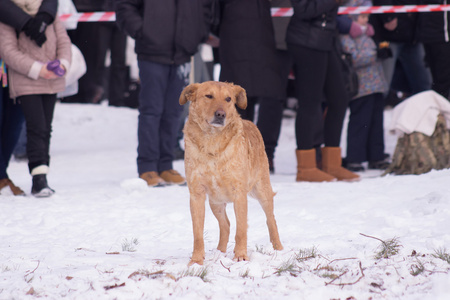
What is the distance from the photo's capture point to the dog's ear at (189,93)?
10.7ft

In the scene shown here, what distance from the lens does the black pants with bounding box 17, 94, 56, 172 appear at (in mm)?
5223

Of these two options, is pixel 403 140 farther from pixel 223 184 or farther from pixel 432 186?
pixel 223 184

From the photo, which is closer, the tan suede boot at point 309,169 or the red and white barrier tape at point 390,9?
the tan suede boot at point 309,169

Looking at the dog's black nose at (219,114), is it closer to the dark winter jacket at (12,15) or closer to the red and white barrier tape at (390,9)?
the dark winter jacket at (12,15)

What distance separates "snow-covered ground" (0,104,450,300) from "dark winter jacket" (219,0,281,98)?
1014 millimetres

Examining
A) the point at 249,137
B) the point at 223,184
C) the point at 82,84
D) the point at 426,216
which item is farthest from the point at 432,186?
the point at 82,84

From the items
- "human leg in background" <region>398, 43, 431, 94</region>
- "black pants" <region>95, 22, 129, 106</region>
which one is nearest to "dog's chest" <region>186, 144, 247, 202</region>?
"human leg in background" <region>398, 43, 431, 94</region>

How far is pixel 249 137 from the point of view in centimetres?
345

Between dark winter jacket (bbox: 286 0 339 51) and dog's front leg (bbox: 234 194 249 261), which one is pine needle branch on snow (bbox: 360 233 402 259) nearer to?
dog's front leg (bbox: 234 194 249 261)

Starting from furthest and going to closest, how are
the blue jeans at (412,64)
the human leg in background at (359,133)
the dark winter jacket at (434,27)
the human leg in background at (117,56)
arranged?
the human leg in background at (117,56) → the blue jeans at (412,64) → the human leg in background at (359,133) → the dark winter jacket at (434,27)

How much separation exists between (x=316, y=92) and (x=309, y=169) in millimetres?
753

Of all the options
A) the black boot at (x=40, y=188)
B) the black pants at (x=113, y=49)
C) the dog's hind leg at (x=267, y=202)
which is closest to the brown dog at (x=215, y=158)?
the dog's hind leg at (x=267, y=202)

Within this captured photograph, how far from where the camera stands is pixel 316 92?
18.8 feet

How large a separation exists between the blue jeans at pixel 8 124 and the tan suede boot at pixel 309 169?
2675mm
